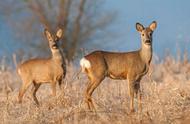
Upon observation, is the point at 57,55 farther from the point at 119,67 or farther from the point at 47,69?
the point at 119,67

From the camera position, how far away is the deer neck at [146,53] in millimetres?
11888

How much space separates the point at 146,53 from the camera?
12.0 m

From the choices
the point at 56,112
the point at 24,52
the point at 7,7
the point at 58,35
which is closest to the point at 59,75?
the point at 58,35

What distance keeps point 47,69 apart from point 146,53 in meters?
3.16

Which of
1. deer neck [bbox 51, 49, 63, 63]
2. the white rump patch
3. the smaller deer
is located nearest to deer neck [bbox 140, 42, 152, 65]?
the white rump patch

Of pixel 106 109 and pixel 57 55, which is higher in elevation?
pixel 57 55

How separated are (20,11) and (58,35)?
22271mm

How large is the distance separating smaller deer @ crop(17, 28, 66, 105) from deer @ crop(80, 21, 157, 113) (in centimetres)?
225

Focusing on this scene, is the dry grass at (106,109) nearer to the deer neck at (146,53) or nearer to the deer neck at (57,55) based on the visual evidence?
the deer neck at (146,53)

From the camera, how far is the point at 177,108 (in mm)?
10773

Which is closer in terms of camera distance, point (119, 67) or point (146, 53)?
point (119, 67)

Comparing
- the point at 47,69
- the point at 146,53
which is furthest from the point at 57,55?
the point at 146,53

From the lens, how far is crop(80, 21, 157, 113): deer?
11.5m

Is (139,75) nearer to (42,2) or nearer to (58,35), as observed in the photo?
(58,35)
